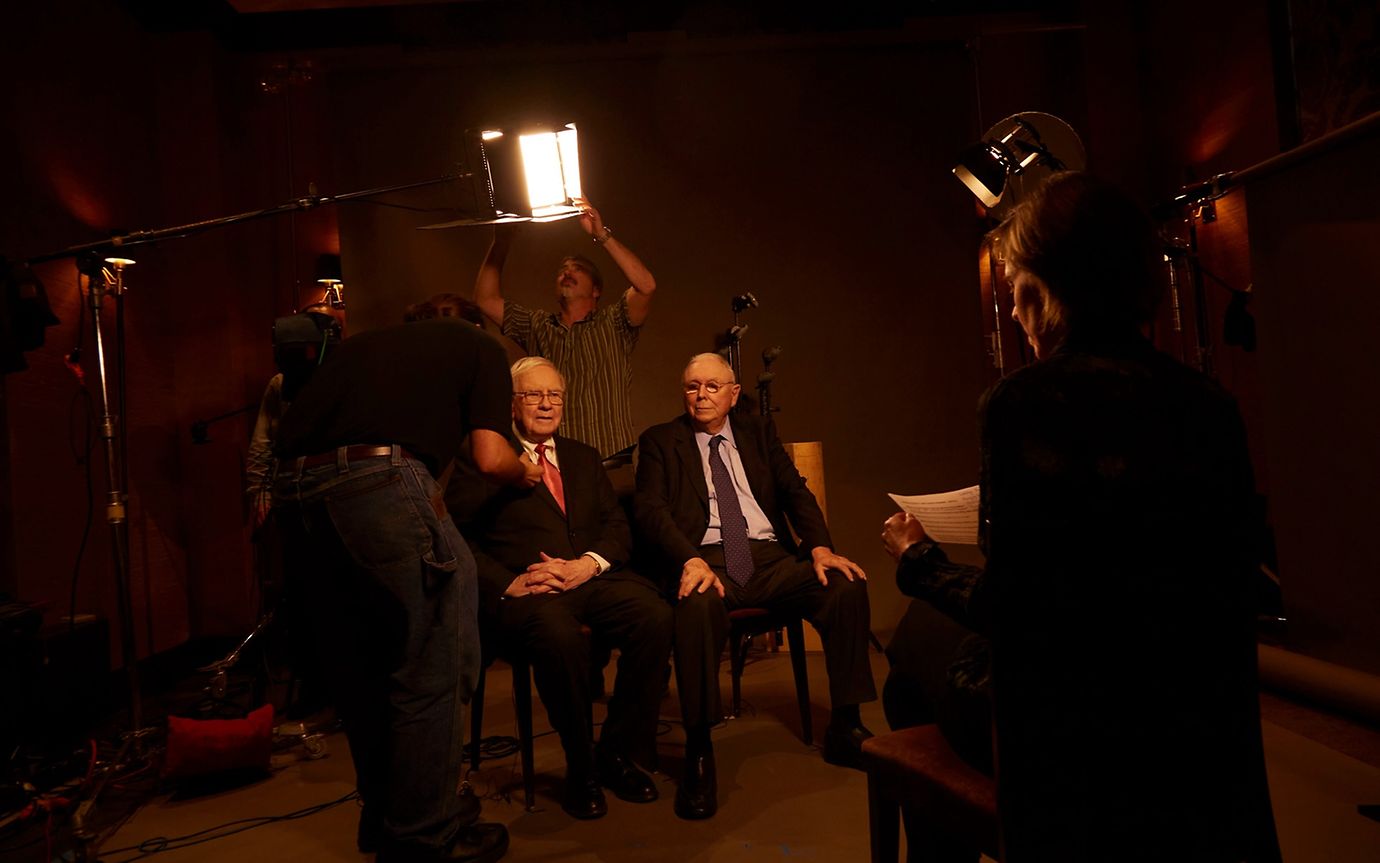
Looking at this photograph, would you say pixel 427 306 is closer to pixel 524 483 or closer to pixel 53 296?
pixel 524 483

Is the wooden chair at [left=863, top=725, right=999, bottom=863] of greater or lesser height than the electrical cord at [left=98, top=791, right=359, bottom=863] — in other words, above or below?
above

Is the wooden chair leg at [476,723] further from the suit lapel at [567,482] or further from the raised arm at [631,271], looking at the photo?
Answer: the raised arm at [631,271]

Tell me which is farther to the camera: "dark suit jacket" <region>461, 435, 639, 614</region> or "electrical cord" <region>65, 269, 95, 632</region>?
"electrical cord" <region>65, 269, 95, 632</region>

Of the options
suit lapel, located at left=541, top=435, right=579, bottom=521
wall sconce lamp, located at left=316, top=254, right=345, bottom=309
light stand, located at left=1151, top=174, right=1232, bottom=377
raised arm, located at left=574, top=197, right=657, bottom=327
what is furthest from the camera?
wall sconce lamp, located at left=316, top=254, right=345, bottom=309

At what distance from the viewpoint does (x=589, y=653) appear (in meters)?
2.60

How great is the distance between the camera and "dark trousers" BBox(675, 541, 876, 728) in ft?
8.27

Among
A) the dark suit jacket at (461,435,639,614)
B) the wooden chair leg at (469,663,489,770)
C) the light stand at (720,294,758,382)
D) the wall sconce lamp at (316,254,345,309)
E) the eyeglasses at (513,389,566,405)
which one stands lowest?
the wooden chair leg at (469,663,489,770)

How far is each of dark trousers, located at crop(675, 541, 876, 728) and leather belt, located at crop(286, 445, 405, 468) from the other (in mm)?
1075

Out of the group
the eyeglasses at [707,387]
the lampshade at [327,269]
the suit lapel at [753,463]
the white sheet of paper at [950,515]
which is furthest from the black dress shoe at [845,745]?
the lampshade at [327,269]

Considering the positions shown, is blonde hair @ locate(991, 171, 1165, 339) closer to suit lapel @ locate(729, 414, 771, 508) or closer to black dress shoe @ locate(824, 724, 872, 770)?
black dress shoe @ locate(824, 724, 872, 770)

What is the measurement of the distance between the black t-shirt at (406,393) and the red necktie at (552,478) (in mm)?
803

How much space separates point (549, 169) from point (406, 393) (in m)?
1.09

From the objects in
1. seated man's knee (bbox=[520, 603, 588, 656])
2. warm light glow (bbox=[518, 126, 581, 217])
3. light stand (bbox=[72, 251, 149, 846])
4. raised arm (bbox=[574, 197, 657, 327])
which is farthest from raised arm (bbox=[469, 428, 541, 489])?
raised arm (bbox=[574, 197, 657, 327])

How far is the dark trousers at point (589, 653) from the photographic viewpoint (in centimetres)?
243
